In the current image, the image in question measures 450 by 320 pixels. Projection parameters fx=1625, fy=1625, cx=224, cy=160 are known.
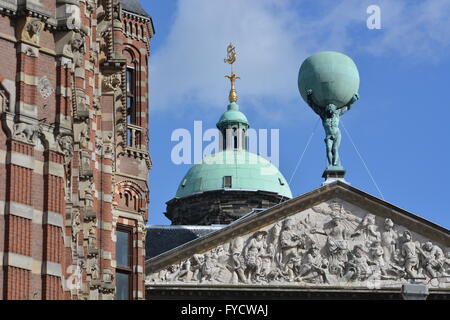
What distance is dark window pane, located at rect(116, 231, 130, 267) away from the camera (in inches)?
1938

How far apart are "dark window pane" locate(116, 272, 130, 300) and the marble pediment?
2036cm

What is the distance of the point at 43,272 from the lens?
26078 mm

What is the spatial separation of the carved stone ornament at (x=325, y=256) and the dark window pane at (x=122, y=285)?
20514 mm

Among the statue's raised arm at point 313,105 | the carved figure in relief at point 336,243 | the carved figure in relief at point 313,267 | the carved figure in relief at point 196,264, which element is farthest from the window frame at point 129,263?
the statue's raised arm at point 313,105

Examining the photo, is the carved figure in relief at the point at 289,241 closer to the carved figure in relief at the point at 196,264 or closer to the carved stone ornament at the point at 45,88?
the carved figure in relief at the point at 196,264

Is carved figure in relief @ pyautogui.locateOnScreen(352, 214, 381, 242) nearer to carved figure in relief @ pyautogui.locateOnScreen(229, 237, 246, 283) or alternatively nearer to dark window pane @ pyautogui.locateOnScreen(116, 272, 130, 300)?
carved figure in relief @ pyautogui.locateOnScreen(229, 237, 246, 283)

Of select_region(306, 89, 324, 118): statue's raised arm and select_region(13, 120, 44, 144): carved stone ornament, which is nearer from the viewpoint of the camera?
select_region(13, 120, 44, 144): carved stone ornament

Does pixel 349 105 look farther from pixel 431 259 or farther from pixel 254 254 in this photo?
pixel 254 254

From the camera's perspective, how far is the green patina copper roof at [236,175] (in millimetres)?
92312

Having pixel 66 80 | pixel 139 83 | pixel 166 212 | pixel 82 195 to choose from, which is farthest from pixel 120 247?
pixel 166 212

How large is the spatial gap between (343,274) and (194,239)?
22.8ft

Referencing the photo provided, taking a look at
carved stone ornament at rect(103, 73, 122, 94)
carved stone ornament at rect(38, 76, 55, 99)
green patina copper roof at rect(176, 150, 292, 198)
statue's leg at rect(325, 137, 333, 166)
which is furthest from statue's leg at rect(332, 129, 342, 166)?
carved stone ornament at rect(38, 76, 55, 99)

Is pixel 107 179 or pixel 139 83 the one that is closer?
pixel 107 179
